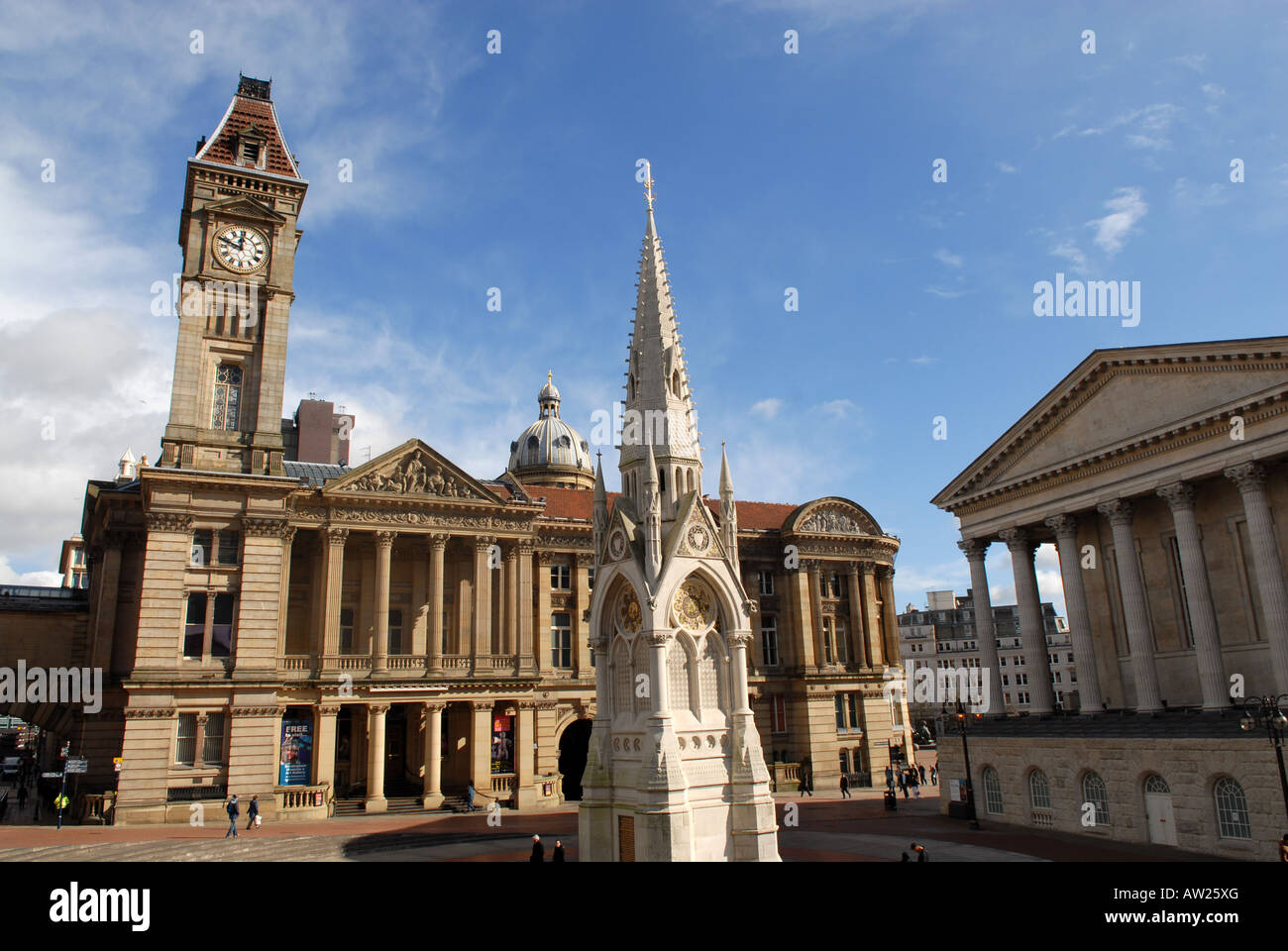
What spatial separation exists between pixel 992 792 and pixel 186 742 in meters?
36.7

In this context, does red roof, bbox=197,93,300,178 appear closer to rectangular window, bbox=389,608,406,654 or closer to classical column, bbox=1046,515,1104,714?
rectangular window, bbox=389,608,406,654

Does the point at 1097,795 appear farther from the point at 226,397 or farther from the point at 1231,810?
the point at 226,397

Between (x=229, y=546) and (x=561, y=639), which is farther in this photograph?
(x=561, y=639)

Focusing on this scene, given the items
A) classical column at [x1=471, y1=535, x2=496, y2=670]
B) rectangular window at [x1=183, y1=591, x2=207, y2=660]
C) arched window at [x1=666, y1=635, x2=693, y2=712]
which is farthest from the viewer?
classical column at [x1=471, y1=535, x2=496, y2=670]

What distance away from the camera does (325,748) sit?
42750mm

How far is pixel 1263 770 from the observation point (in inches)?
1114

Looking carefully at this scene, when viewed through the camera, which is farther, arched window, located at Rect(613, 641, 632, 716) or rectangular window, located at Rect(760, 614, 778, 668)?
rectangular window, located at Rect(760, 614, 778, 668)

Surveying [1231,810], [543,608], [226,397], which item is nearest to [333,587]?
[226,397]

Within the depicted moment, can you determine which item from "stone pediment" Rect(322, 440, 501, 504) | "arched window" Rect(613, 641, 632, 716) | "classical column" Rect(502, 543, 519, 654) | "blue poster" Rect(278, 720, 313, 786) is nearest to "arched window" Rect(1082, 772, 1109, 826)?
"arched window" Rect(613, 641, 632, 716)

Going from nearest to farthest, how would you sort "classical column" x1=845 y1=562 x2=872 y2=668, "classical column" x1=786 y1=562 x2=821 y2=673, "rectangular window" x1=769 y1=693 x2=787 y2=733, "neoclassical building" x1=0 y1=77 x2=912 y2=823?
"neoclassical building" x1=0 y1=77 x2=912 y2=823 < "rectangular window" x1=769 y1=693 x2=787 y2=733 < "classical column" x1=786 y1=562 x2=821 y2=673 < "classical column" x1=845 y1=562 x2=872 y2=668

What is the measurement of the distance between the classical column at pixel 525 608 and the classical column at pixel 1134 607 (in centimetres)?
2925

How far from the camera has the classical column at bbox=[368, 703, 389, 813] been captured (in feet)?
140

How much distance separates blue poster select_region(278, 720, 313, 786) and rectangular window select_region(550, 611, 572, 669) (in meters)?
15.2
